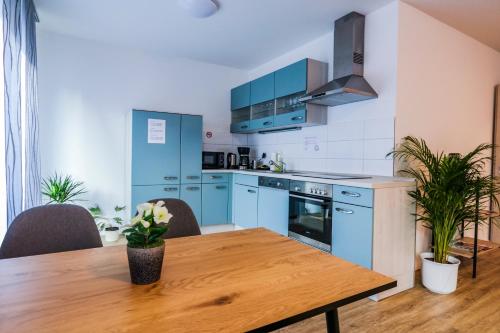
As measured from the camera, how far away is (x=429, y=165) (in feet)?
7.95

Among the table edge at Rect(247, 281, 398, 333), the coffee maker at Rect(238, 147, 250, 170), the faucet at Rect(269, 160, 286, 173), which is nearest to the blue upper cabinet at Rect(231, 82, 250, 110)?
the coffee maker at Rect(238, 147, 250, 170)

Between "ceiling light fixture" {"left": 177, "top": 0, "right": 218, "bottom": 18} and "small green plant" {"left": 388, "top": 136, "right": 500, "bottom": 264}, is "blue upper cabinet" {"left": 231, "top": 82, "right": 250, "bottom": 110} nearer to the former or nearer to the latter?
"ceiling light fixture" {"left": 177, "top": 0, "right": 218, "bottom": 18}

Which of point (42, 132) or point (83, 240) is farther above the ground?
point (42, 132)

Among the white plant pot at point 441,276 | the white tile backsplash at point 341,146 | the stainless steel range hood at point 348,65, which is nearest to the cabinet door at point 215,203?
the white tile backsplash at point 341,146

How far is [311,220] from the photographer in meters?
2.71

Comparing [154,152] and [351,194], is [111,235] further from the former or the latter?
[351,194]

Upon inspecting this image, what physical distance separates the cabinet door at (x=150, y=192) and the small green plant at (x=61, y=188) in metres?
0.64

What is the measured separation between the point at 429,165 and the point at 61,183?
386cm

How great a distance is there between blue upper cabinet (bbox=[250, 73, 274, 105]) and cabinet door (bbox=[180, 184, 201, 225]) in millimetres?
1435

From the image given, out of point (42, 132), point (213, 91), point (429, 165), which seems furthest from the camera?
point (213, 91)

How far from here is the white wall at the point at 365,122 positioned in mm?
2676

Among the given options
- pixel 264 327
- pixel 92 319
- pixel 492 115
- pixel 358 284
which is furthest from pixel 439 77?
Answer: pixel 92 319

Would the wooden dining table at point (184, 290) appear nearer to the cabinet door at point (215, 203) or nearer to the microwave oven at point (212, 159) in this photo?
the cabinet door at point (215, 203)

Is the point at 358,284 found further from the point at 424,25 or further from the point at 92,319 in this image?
the point at 424,25
